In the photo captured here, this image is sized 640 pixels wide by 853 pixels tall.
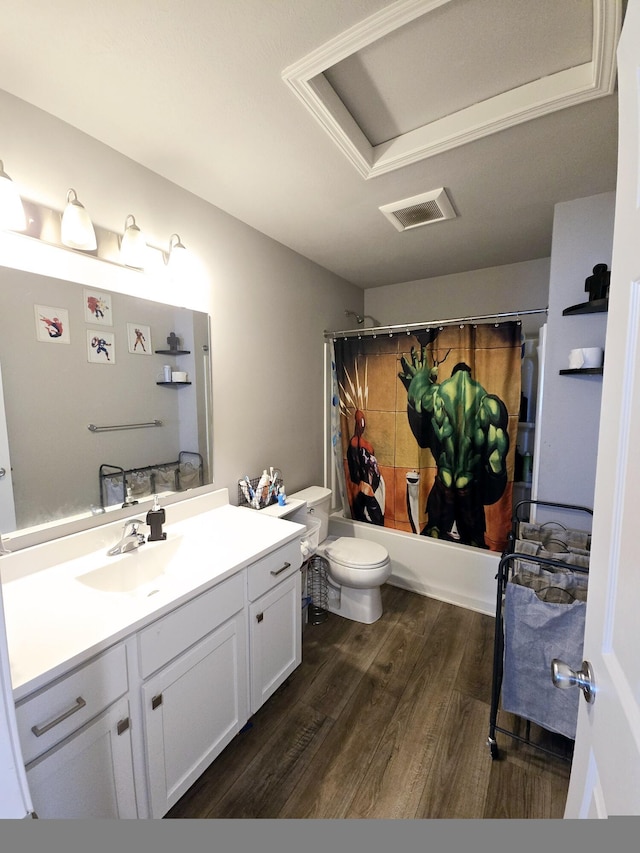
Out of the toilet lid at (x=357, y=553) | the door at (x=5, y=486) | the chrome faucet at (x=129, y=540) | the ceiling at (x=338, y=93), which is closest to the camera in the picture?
the ceiling at (x=338, y=93)

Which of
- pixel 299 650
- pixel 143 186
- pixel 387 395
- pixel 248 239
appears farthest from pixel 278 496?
pixel 143 186

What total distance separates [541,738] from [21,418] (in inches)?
93.7

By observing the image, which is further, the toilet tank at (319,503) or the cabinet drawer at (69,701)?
the toilet tank at (319,503)

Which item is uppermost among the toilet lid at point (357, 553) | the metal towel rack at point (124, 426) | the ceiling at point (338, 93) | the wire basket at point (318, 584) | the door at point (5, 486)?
the ceiling at point (338, 93)

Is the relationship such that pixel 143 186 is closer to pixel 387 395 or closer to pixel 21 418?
pixel 21 418

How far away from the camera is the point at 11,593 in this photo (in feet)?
3.50

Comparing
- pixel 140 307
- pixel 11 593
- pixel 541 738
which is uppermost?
pixel 140 307

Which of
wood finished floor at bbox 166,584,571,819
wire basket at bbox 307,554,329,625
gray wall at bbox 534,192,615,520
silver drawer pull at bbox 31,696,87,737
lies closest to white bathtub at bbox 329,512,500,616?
wood finished floor at bbox 166,584,571,819

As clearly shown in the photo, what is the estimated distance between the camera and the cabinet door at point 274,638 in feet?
4.69

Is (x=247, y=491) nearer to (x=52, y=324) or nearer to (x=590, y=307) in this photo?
(x=52, y=324)

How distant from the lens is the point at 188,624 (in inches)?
44.0

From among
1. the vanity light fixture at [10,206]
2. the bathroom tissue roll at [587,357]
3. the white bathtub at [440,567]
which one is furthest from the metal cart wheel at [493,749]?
the vanity light fixture at [10,206]

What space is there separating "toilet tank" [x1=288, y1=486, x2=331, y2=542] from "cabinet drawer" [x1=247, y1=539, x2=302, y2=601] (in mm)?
640

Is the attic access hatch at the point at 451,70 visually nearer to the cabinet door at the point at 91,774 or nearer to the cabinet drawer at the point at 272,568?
the cabinet drawer at the point at 272,568
